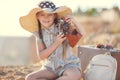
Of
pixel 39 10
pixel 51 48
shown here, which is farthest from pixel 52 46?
pixel 39 10

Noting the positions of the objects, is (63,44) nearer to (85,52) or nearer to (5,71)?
(85,52)

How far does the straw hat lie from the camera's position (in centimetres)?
518

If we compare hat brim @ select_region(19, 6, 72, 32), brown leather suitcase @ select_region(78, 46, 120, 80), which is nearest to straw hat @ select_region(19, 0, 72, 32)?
hat brim @ select_region(19, 6, 72, 32)

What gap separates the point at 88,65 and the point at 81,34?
2.44ft

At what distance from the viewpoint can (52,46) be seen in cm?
509

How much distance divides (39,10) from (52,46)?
456mm

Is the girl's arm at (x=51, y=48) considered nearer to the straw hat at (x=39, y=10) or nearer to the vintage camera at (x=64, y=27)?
the vintage camera at (x=64, y=27)

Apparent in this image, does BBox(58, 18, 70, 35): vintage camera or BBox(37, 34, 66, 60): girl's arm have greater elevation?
BBox(58, 18, 70, 35): vintage camera

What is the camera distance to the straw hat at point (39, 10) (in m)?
5.18

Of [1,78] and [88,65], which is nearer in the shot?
[88,65]

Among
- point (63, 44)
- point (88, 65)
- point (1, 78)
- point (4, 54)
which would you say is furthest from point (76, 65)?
point (4, 54)

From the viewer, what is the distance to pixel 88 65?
585cm

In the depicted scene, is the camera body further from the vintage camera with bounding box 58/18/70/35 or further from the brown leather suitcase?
the brown leather suitcase

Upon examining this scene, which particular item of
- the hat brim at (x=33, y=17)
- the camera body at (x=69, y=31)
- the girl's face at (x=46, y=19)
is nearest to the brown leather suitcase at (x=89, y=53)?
the camera body at (x=69, y=31)
